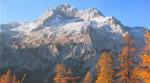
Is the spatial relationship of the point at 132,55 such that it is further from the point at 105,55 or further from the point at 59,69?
the point at 59,69

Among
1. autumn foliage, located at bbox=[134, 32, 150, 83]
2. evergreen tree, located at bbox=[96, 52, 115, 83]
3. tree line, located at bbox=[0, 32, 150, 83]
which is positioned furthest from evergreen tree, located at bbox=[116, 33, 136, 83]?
evergreen tree, located at bbox=[96, 52, 115, 83]

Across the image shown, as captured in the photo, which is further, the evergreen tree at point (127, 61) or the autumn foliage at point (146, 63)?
the evergreen tree at point (127, 61)

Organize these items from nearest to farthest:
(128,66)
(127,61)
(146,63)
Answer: (146,63) < (127,61) < (128,66)

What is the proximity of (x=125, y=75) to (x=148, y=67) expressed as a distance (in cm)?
893

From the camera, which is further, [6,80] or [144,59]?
[6,80]

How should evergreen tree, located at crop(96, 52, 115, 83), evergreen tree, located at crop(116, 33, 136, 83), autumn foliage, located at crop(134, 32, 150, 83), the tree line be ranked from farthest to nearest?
evergreen tree, located at crop(96, 52, 115, 83)
evergreen tree, located at crop(116, 33, 136, 83)
the tree line
autumn foliage, located at crop(134, 32, 150, 83)

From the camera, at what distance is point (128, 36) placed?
43.8 m

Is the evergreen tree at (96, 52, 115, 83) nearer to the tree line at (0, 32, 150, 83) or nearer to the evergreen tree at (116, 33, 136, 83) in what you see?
the tree line at (0, 32, 150, 83)

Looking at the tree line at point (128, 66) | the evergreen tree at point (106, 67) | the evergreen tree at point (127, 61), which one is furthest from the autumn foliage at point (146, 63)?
the evergreen tree at point (106, 67)

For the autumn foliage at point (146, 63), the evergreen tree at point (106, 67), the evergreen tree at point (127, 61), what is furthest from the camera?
the evergreen tree at point (106, 67)

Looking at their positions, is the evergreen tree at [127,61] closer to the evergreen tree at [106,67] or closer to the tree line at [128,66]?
the tree line at [128,66]

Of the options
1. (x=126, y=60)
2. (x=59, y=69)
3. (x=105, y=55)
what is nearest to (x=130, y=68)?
(x=126, y=60)

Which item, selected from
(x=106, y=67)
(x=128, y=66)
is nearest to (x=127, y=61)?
(x=128, y=66)

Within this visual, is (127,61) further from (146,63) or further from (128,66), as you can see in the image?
(146,63)
